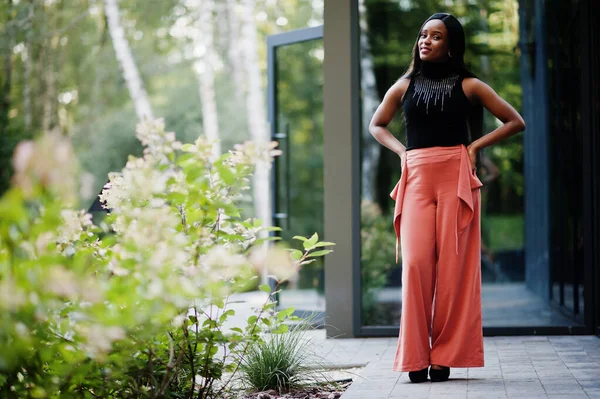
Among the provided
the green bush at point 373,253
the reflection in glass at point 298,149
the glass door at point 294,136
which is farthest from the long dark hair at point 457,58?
the reflection in glass at point 298,149

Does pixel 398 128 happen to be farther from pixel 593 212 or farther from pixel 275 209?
pixel 275 209

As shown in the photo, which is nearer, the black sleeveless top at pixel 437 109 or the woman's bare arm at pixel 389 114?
the black sleeveless top at pixel 437 109

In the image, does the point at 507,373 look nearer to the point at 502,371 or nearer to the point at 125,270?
the point at 502,371

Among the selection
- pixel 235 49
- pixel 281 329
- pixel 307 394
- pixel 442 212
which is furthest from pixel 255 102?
pixel 281 329

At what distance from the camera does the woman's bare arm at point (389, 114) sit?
142 inches

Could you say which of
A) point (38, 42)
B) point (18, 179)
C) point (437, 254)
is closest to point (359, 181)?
point (437, 254)

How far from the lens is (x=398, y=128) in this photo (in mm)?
5207

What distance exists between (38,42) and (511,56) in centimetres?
1275

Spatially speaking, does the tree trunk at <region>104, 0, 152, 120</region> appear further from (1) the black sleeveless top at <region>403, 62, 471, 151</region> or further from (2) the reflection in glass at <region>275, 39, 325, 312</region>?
(1) the black sleeveless top at <region>403, 62, 471, 151</region>

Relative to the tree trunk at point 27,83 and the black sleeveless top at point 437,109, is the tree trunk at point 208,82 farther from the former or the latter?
the black sleeveless top at point 437,109

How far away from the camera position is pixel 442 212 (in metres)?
3.43

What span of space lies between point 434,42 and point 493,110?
0.37m

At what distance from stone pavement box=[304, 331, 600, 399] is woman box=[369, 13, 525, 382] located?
138 mm

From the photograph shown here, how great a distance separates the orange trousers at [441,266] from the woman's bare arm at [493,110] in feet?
0.34
